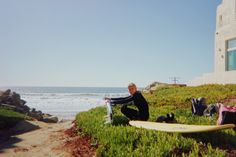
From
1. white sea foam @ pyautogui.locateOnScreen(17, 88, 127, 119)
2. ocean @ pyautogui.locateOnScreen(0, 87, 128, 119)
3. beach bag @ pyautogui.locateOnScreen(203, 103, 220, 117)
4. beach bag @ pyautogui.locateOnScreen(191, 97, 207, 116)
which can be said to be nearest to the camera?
beach bag @ pyautogui.locateOnScreen(203, 103, 220, 117)

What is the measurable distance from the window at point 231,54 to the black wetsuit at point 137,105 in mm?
22337

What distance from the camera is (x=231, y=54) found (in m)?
32.4

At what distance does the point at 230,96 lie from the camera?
63.2 feet

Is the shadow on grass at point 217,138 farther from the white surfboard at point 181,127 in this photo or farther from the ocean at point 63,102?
the ocean at point 63,102

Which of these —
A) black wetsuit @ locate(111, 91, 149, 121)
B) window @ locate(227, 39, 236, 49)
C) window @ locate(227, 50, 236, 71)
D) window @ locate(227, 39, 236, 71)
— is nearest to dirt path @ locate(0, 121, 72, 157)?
black wetsuit @ locate(111, 91, 149, 121)

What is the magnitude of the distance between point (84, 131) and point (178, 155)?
6452mm

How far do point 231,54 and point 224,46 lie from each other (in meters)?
1.17

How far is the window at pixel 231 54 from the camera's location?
31.7 meters

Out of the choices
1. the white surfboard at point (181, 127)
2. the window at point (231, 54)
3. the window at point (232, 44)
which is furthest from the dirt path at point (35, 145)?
the window at point (232, 44)

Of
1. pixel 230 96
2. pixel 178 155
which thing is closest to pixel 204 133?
pixel 178 155

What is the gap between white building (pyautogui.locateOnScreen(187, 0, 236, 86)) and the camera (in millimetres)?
31734

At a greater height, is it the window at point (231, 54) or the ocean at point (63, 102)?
the window at point (231, 54)

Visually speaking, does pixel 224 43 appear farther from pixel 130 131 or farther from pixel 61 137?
pixel 130 131

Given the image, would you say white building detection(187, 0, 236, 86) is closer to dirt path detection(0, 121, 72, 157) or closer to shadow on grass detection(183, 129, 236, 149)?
dirt path detection(0, 121, 72, 157)
